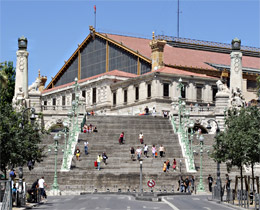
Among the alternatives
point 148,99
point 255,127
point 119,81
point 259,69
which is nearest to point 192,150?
point 255,127

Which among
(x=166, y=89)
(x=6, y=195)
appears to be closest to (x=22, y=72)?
(x=166, y=89)

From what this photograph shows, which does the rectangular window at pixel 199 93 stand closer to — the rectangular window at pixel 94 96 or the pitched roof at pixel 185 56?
the pitched roof at pixel 185 56

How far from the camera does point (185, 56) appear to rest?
10956cm

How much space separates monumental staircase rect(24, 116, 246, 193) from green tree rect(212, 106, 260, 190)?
993cm

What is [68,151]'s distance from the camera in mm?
63312

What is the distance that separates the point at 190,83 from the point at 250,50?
107 feet

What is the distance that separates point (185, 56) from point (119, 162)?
160 feet

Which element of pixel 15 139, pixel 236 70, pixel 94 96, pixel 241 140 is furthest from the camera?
pixel 94 96

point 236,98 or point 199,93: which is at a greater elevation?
point 199,93

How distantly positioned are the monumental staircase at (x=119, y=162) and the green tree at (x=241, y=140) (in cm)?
993

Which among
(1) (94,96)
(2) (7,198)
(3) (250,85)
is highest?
(3) (250,85)

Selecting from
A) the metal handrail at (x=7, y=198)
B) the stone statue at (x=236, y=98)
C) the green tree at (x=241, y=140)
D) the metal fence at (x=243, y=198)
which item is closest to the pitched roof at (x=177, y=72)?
the stone statue at (x=236, y=98)

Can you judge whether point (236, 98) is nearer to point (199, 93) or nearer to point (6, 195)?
point (199, 93)

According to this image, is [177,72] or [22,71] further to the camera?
[177,72]
